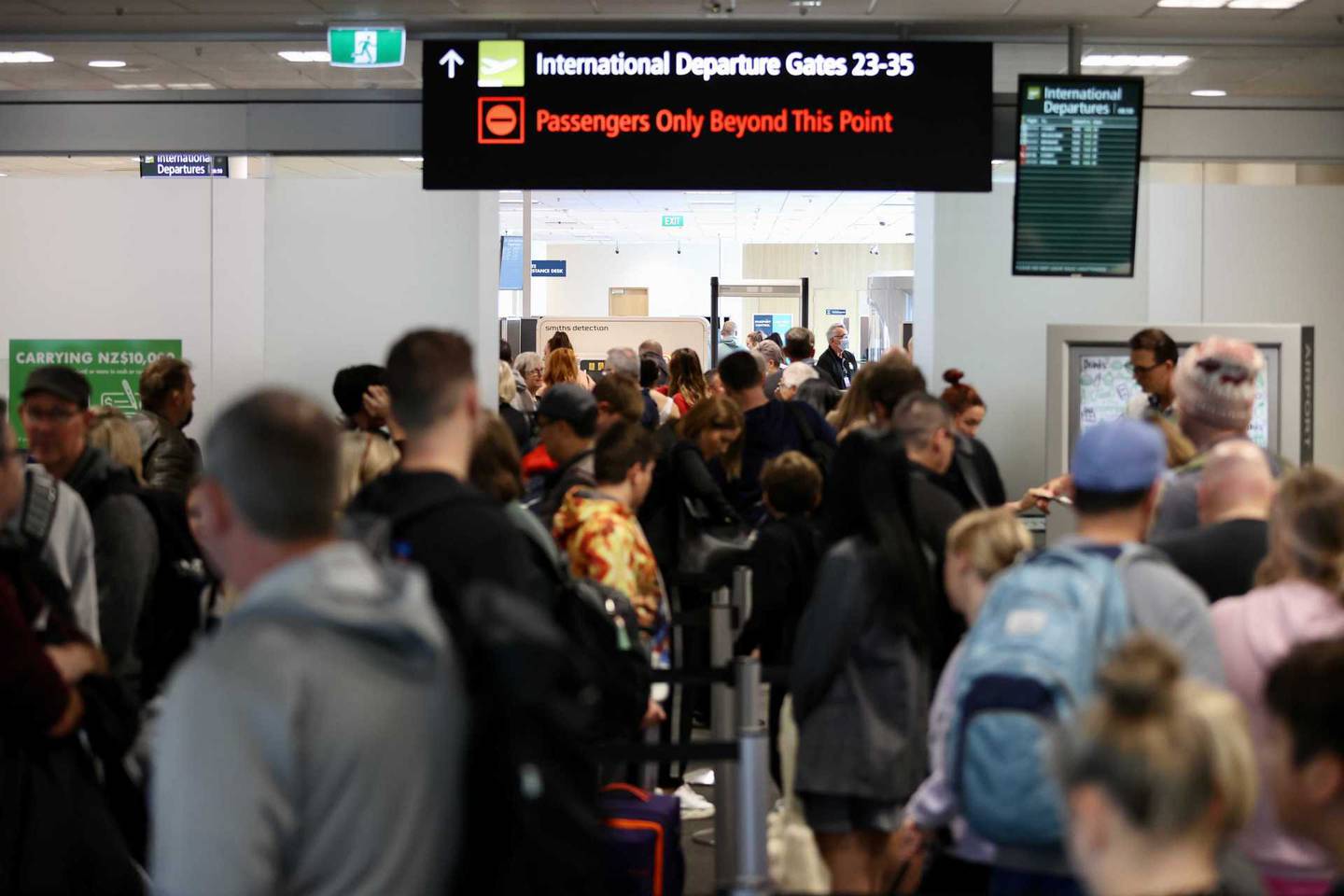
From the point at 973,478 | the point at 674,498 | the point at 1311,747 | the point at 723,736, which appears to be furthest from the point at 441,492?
the point at 674,498

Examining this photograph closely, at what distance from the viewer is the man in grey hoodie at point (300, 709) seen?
1.78 meters

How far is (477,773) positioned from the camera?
1993 millimetres

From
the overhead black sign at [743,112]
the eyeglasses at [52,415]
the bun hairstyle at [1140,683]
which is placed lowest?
the bun hairstyle at [1140,683]

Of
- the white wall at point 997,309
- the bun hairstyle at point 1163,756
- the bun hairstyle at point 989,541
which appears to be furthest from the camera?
the white wall at point 997,309

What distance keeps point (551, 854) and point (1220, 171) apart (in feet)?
25.9

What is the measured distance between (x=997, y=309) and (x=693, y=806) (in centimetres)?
328

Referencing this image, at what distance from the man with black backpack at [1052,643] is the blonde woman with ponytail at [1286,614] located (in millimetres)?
275

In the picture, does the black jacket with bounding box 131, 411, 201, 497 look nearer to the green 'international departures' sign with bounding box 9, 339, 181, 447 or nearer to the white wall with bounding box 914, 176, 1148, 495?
the green 'international departures' sign with bounding box 9, 339, 181, 447

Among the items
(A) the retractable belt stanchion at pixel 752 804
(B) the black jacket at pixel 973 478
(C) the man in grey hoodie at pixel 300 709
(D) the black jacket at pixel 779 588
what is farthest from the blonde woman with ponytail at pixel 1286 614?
(D) the black jacket at pixel 779 588

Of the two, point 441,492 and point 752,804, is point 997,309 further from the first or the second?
point 441,492

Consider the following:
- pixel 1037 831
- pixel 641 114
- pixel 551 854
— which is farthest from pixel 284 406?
pixel 641 114

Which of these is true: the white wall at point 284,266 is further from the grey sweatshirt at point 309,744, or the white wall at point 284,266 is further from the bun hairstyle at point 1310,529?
the grey sweatshirt at point 309,744

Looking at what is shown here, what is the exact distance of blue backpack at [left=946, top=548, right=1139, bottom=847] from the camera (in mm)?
2420

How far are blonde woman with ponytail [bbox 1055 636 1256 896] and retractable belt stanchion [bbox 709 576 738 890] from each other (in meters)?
2.07
